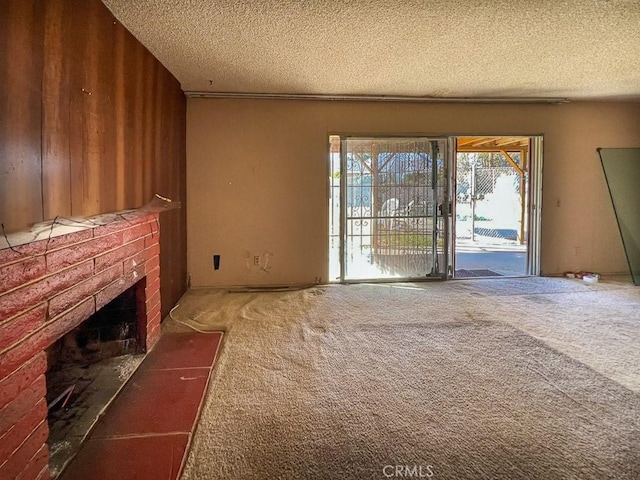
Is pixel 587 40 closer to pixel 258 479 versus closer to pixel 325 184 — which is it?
pixel 325 184

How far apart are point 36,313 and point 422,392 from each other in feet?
5.58

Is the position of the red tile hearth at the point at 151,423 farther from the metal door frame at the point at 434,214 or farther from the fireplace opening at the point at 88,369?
the metal door frame at the point at 434,214

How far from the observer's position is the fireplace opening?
1.57 metres

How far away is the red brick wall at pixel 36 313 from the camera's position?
1.04 metres

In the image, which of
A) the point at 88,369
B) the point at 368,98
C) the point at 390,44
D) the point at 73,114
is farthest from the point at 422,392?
the point at 368,98

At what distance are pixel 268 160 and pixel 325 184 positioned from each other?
0.69 metres

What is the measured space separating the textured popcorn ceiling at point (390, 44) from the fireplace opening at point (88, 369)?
178 cm

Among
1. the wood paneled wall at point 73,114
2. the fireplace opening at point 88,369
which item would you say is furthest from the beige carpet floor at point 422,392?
the wood paneled wall at point 73,114

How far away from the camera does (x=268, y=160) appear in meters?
3.99

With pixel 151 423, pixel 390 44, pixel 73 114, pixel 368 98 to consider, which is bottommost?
pixel 151 423

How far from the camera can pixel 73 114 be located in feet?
5.51

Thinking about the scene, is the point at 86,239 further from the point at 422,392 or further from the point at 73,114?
the point at 422,392

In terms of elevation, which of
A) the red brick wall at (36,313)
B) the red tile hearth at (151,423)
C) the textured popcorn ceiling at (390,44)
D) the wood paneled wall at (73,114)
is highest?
the textured popcorn ceiling at (390,44)

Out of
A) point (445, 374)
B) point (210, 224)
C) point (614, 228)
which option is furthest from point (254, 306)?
point (614, 228)
